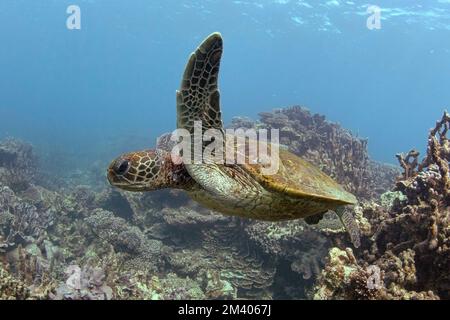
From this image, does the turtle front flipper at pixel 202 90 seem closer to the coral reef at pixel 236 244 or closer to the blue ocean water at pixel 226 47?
the coral reef at pixel 236 244

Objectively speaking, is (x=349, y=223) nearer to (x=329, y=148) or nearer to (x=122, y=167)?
(x=122, y=167)

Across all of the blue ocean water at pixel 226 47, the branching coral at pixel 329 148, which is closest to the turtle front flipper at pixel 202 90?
the branching coral at pixel 329 148

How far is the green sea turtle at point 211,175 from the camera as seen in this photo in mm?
3260

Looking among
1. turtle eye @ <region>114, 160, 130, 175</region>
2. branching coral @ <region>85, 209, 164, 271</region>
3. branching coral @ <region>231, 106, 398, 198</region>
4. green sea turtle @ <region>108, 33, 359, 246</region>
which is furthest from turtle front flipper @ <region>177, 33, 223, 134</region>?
branching coral @ <region>231, 106, 398, 198</region>

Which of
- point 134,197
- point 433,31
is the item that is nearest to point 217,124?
point 134,197

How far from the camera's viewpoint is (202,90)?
3.32 meters

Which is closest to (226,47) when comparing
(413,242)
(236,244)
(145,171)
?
(236,244)

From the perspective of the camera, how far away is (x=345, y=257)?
3828 mm

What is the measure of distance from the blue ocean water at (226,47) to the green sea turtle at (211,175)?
34.5 feet

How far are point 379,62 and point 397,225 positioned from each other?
220 feet

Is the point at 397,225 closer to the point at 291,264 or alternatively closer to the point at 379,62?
the point at 291,264

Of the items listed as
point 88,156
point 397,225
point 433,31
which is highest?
point 433,31
